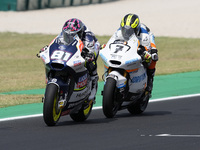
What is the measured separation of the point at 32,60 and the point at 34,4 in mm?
14217

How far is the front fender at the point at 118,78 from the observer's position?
9484 millimetres

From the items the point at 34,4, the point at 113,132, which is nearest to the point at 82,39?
the point at 113,132

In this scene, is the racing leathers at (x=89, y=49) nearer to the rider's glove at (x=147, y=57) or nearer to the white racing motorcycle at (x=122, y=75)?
the white racing motorcycle at (x=122, y=75)

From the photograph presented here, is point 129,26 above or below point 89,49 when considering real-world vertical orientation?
above

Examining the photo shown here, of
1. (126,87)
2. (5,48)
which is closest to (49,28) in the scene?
(5,48)

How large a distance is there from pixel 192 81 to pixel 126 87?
604cm

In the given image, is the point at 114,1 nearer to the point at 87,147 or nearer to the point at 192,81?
the point at 192,81

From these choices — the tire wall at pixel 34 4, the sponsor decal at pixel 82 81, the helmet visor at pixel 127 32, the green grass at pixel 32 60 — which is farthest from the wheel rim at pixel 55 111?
the tire wall at pixel 34 4

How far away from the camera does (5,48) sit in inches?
1020

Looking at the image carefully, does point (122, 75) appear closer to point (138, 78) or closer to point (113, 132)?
point (138, 78)

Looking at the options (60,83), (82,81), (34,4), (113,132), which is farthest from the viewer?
(34,4)

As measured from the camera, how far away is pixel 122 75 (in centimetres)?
970

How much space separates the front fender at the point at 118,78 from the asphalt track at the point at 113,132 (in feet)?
1.85

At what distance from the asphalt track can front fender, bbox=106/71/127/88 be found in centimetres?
56
